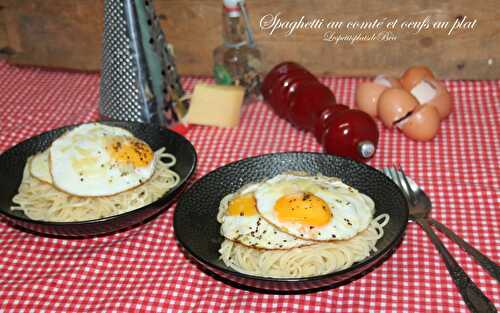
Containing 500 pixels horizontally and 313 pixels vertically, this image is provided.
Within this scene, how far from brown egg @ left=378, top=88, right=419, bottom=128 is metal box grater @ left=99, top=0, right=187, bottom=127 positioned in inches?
36.4

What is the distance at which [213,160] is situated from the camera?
2588 millimetres

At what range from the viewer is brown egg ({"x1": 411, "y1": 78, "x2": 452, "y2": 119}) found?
2.69 meters

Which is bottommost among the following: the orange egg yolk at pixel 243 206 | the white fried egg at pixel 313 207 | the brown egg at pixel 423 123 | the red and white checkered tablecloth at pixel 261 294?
the red and white checkered tablecloth at pixel 261 294

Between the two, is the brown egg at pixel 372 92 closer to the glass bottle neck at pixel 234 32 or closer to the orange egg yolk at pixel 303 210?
the glass bottle neck at pixel 234 32

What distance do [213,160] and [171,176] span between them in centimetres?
34

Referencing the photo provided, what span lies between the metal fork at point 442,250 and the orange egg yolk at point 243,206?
544mm

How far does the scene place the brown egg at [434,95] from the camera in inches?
106

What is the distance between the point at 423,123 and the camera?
2562mm

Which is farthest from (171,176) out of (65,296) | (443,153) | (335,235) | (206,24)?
(206,24)

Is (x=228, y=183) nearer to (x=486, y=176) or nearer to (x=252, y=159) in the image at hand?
(x=252, y=159)

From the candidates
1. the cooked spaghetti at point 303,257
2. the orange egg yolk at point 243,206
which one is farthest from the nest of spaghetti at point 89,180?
the cooked spaghetti at point 303,257


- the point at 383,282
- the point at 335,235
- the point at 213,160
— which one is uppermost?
the point at 335,235

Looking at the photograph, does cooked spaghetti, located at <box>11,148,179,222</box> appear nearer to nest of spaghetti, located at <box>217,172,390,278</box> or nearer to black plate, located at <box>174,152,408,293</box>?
black plate, located at <box>174,152,408,293</box>

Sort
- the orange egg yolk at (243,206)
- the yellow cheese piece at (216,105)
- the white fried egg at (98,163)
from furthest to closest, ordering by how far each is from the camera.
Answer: the yellow cheese piece at (216,105) → the white fried egg at (98,163) → the orange egg yolk at (243,206)
